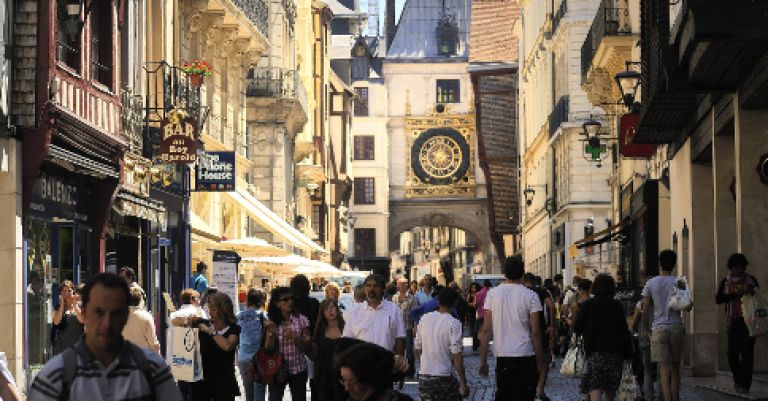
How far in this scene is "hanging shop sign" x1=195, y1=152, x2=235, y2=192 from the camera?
34000mm

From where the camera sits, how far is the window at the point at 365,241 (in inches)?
4262

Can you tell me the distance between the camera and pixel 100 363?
272 inches

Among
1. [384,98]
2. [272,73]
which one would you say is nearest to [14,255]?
[272,73]

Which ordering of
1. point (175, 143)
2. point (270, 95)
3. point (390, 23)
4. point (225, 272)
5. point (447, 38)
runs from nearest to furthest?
1. point (225, 272)
2. point (175, 143)
3. point (270, 95)
4. point (447, 38)
5. point (390, 23)

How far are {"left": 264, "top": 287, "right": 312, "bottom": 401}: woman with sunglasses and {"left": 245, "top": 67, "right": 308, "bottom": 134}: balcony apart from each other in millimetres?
36315

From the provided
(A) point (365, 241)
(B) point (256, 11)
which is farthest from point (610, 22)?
(A) point (365, 241)

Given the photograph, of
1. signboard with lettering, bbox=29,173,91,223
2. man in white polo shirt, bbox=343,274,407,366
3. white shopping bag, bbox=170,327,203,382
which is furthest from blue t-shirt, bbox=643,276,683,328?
signboard with lettering, bbox=29,173,91,223

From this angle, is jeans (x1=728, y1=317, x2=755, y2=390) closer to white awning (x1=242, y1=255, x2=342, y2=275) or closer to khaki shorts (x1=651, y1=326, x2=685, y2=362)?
khaki shorts (x1=651, y1=326, x2=685, y2=362)

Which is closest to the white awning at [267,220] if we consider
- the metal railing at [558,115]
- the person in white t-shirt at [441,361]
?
the metal railing at [558,115]

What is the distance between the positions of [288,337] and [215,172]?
18.2m

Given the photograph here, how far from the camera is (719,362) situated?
74.7 feet

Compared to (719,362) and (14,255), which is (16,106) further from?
(719,362)

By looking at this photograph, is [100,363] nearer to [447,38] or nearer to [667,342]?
[667,342]

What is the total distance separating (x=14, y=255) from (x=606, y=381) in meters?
7.47
